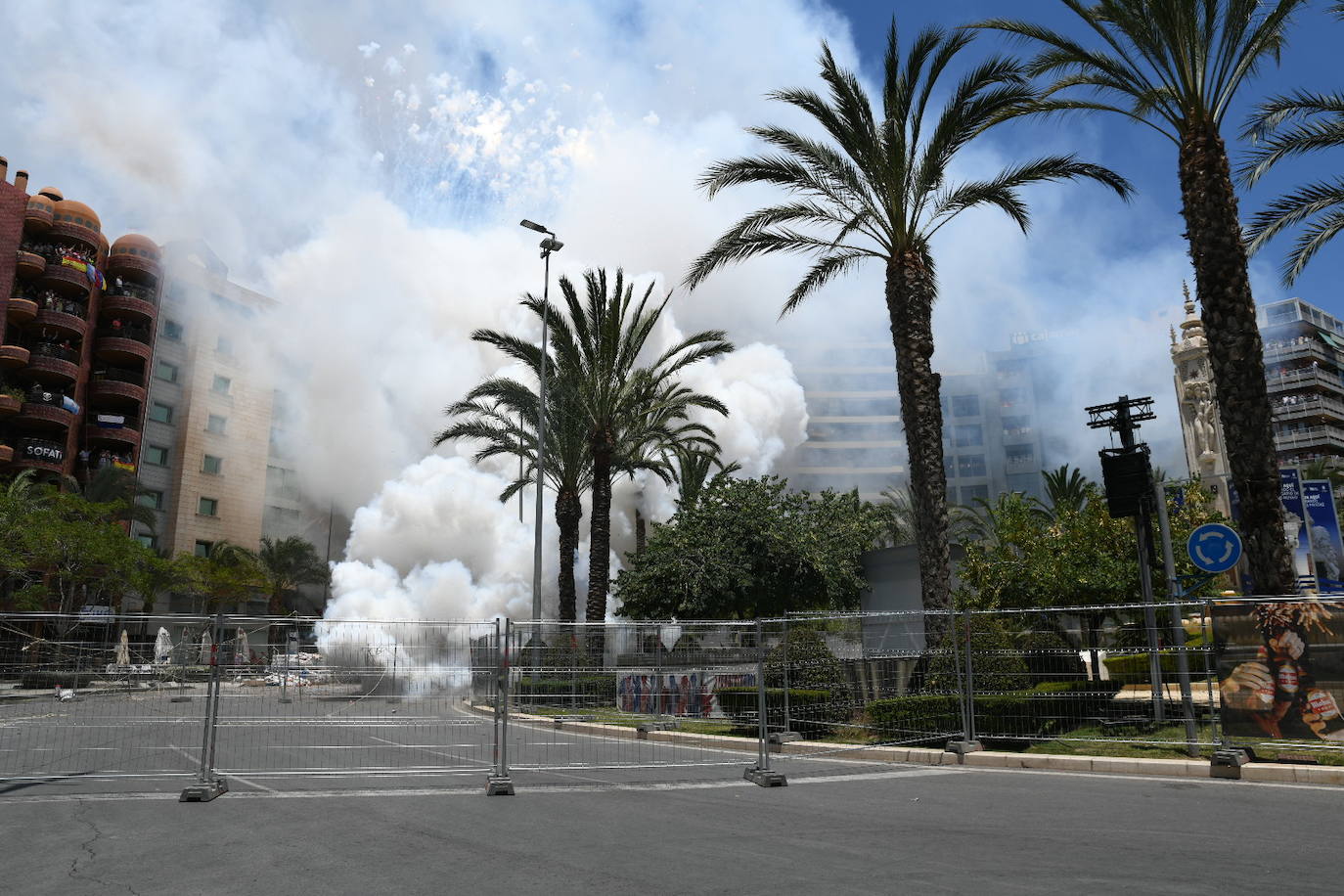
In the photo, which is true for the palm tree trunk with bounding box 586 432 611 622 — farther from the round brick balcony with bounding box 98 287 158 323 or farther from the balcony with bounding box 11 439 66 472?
the round brick balcony with bounding box 98 287 158 323

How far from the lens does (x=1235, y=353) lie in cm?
1262

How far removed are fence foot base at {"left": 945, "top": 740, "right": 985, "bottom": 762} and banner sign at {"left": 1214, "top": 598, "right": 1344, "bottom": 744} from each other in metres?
2.78

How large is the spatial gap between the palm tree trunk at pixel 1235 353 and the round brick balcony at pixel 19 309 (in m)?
56.4

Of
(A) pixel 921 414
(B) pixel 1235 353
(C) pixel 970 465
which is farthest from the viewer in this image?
(C) pixel 970 465

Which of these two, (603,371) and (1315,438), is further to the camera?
(1315,438)

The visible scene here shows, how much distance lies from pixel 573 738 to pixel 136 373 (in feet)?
185

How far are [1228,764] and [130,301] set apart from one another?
2495 inches

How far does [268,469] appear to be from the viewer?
7031 cm

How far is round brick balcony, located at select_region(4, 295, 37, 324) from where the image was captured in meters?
50.6

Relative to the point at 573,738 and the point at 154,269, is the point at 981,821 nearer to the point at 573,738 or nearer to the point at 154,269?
the point at 573,738

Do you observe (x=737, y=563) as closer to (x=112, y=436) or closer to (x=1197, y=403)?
(x=1197, y=403)

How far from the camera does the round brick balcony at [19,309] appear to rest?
50.6 metres

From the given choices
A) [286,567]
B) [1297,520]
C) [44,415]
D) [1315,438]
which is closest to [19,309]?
[44,415]

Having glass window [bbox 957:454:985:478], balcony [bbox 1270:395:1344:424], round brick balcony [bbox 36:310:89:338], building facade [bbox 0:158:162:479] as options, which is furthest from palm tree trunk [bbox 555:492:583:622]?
glass window [bbox 957:454:985:478]
